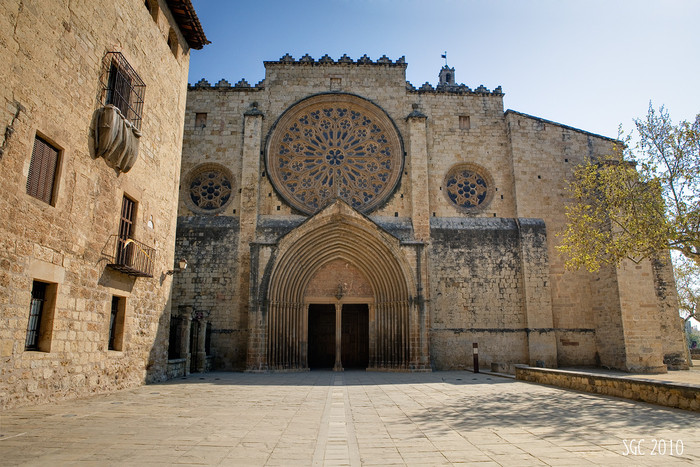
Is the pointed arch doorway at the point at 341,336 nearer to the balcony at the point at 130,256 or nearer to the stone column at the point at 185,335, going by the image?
the stone column at the point at 185,335

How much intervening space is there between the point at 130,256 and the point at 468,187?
492 inches

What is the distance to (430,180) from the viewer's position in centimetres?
1770

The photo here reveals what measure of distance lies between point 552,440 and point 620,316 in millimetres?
12724

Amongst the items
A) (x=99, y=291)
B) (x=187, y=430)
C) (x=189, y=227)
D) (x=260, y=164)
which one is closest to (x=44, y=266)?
(x=99, y=291)

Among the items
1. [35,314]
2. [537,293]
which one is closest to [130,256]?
[35,314]

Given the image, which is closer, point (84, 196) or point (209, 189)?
point (84, 196)

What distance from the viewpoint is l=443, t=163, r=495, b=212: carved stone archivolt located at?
702 inches

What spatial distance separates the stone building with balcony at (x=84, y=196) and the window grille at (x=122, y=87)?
0.03 m

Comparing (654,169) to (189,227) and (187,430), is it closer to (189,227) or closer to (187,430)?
(187,430)

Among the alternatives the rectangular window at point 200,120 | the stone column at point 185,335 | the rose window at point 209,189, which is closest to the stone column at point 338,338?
the stone column at point 185,335

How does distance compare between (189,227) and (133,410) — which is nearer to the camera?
(133,410)

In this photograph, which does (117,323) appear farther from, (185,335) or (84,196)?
(185,335)

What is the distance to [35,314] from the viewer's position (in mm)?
7391

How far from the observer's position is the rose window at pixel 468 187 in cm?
1786
